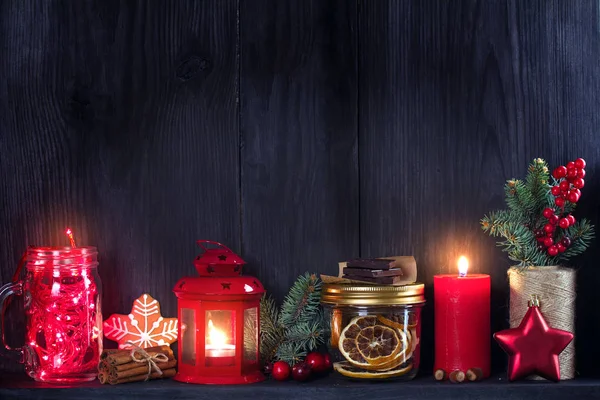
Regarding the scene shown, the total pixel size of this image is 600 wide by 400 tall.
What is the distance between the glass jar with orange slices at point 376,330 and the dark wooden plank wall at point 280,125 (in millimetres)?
148

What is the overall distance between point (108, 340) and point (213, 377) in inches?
11.3

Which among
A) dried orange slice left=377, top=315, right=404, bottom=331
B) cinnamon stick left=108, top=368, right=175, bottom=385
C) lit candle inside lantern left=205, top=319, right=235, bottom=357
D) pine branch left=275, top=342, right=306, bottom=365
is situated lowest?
cinnamon stick left=108, top=368, right=175, bottom=385

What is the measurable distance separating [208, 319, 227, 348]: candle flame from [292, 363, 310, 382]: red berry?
137 mm

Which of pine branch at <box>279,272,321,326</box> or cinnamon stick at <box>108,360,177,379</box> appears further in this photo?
pine branch at <box>279,272,321,326</box>

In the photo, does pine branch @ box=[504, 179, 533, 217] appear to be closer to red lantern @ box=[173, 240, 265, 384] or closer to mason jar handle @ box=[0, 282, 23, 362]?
red lantern @ box=[173, 240, 265, 384]

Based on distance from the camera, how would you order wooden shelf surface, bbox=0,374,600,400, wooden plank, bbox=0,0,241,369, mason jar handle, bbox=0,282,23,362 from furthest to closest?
wooden plank, bbox=0,0,241,369 → mason jar handle, bbox=0,282,23,362 → wooden shelf surface, bbox=0,374,600,400

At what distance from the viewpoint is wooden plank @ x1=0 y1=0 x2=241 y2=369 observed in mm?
1673

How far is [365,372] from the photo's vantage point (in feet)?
4.90

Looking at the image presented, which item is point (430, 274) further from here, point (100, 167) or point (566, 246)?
point (100, 167)

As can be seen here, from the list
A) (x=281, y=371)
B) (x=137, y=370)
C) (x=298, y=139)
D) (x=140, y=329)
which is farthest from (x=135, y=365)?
(x=298, y=139)

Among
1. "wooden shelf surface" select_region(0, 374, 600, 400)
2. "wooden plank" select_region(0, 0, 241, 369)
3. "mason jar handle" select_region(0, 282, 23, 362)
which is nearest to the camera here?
"wooden shelf surface" select_region(0, 374, 600, 400)

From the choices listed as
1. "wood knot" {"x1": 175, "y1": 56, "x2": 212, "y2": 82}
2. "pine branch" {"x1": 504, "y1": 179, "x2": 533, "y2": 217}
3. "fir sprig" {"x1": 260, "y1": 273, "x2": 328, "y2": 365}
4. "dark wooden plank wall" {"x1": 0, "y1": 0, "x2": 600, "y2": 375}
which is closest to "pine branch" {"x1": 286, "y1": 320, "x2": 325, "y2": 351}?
"fir sprig" {"x1": 260, "y1": 273, "x2": 328, "y2": 365}

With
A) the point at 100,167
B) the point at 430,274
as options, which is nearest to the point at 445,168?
the point at 430,274

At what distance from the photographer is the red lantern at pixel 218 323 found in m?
1.51
